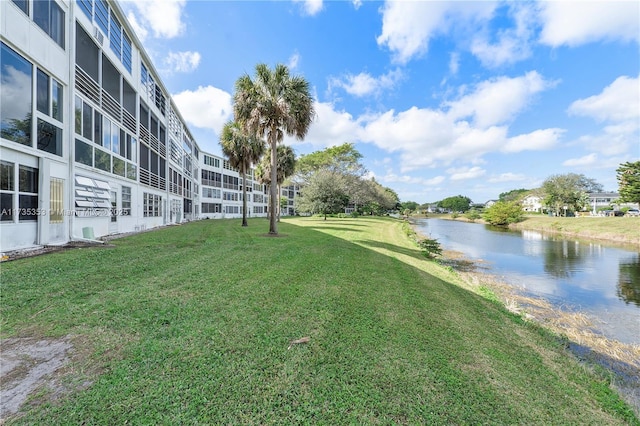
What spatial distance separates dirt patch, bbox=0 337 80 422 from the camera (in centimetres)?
239

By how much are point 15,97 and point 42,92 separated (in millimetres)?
1316

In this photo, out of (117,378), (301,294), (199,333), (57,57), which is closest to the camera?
(117,378)

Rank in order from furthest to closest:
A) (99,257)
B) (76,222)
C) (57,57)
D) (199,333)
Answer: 1. (76,222)
2. (57,57)
3. (99,257)
4. (199,333)

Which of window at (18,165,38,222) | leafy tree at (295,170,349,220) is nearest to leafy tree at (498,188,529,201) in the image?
leafy tree at (295,170,349,220)

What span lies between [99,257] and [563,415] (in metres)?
10.5

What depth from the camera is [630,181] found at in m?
38.4

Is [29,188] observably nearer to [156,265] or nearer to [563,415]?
[156,265]

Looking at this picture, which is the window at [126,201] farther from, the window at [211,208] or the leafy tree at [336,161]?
the leafy tree at [336,161]

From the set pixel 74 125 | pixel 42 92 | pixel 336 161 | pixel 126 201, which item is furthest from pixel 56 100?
pixel 336 161

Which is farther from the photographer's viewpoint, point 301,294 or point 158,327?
point 301,294

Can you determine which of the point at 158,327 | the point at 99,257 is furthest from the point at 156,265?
the point at 158,327

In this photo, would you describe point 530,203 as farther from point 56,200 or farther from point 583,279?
point 56,200

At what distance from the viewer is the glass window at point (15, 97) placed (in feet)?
24.4

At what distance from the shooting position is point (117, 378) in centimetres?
266
